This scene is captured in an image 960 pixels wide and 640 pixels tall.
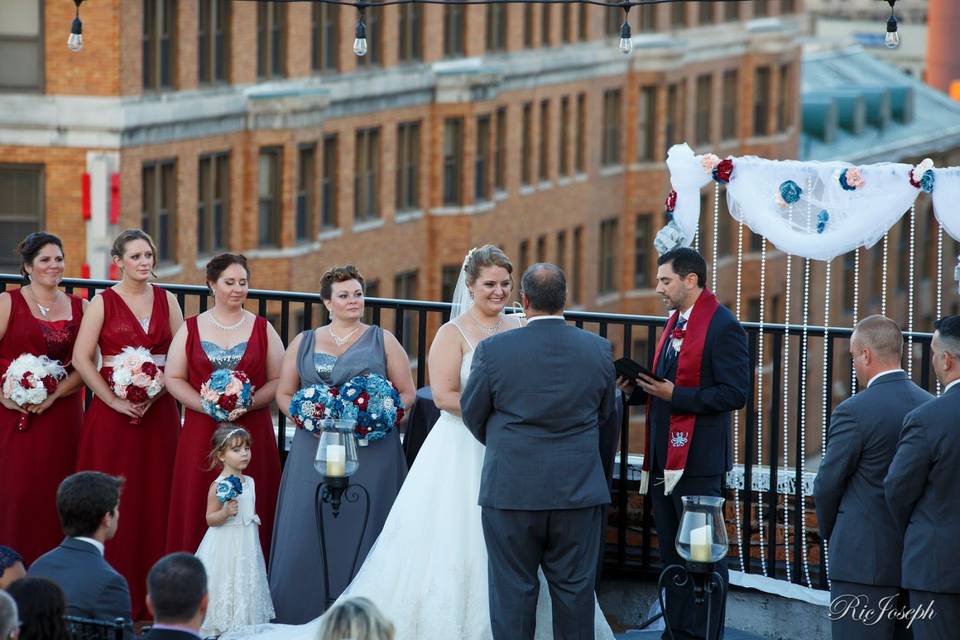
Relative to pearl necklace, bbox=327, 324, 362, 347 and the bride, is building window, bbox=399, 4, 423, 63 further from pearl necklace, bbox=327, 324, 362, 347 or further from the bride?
the bride

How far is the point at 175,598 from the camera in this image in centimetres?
736

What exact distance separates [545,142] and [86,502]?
46184 millimetres

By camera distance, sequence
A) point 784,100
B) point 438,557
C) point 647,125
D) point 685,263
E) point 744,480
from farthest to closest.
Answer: point 784,100 < point 647,125 < point 744,480 < point 438,557 < point 685,263

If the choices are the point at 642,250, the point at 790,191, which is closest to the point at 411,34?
the point at 642,250

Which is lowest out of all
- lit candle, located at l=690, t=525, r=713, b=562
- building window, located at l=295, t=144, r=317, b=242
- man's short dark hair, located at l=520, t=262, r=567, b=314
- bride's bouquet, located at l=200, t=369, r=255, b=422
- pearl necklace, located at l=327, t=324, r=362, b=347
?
building window, located at l=295, t=144, r=317, b=242

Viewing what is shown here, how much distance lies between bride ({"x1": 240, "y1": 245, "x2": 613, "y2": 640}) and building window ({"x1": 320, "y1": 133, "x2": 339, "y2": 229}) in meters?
Result: 33.3

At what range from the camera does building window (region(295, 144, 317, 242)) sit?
41938 millimetres

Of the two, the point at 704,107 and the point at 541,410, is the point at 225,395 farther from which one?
the point at 704,107

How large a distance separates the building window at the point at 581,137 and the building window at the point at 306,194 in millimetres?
14591

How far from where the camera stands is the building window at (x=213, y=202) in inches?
1533

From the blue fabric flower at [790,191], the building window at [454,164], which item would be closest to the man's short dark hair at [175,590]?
the blue fabric flower at [790,191]

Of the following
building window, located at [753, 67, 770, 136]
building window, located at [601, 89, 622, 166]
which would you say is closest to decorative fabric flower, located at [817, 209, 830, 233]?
building window, located at [601, 89, 622, 166]

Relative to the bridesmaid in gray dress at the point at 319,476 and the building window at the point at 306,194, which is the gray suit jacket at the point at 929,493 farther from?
the building window at the point at 306,194

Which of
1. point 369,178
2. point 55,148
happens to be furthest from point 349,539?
point 369,178
